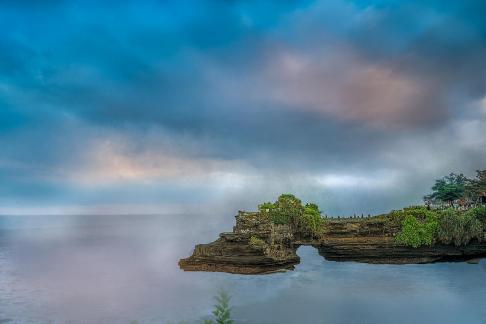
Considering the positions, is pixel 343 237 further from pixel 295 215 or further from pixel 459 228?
pixel 459 228

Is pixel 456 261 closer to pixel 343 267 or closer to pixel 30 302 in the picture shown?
pixel 343 267

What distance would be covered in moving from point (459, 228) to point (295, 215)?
45.5ft

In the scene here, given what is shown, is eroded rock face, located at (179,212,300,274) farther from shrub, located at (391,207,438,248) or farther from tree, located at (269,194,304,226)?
shrub, located at (391,207,438,248)

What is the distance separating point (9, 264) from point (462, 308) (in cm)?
5411

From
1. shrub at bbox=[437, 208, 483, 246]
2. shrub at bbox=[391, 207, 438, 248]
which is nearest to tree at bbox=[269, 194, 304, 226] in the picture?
shrub at bbox=[391, 207, 438, 248]

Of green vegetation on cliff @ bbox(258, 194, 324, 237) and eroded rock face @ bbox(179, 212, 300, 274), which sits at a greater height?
green vegetation on cliff @ bbox(258, 194, 324, 237)

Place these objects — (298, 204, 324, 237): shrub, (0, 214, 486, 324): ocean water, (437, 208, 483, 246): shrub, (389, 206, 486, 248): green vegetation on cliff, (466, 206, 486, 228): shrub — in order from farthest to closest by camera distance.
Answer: (298, 204, 324, 237): shrub, (466, 206, 486, 228): shrub, (389, 206, 486, 248): green vegetation on cliff, (437, 208, 483, 246): shrub, (0, 214, 486, 324): ocean water

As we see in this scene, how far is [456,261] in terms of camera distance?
35.8m

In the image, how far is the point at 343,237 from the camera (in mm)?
35188

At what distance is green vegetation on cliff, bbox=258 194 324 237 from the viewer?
35.3 meters

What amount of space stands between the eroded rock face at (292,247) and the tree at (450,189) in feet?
24.9

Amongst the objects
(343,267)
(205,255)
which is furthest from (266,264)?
(343,267)

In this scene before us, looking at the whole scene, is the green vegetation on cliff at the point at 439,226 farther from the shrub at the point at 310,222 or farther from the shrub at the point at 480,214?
the shrub at the point at 310,222

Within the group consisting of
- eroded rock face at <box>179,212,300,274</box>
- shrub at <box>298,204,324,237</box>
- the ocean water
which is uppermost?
shrub at <box>298,204,324,237</box>
